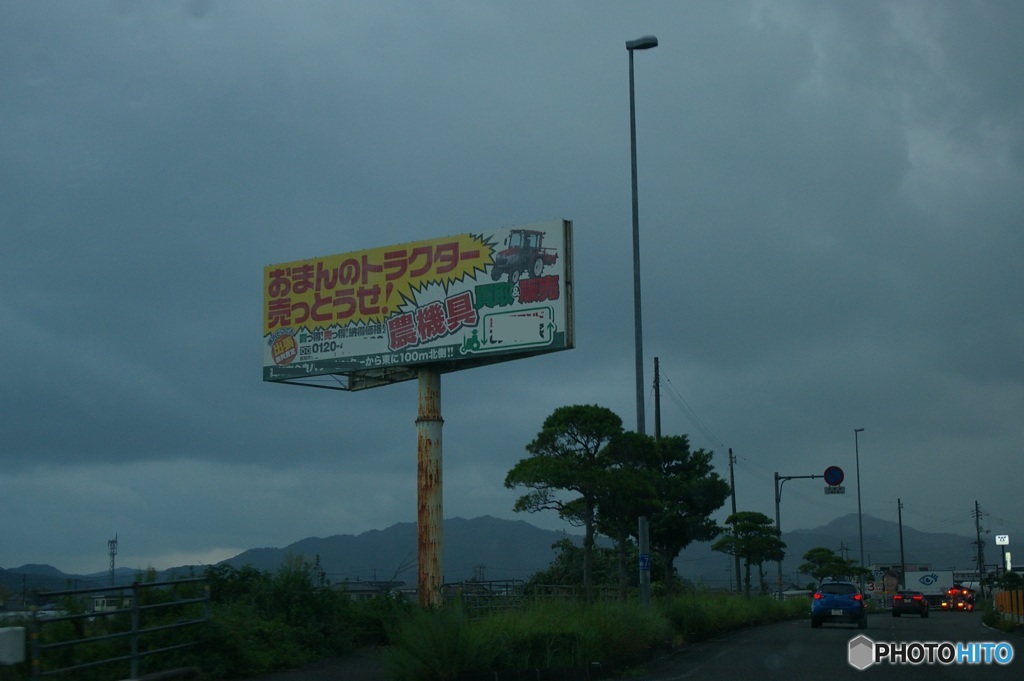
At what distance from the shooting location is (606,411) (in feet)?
90.0

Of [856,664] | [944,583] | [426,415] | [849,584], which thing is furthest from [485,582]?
[944,583]

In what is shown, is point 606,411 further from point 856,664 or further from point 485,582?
point 856,664

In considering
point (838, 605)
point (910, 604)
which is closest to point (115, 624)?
point (838, 605)

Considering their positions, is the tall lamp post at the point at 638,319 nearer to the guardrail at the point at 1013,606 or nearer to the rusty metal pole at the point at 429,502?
the rusty metal pole at the point at 429,502

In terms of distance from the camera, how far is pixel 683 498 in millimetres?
41969

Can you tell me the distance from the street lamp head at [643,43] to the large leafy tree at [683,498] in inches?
826

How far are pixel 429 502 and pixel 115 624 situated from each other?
10806 mm

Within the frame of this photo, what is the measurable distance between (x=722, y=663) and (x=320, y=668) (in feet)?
22.6

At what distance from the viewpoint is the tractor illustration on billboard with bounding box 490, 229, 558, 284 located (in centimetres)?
2352

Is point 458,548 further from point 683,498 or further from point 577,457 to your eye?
point 577,457

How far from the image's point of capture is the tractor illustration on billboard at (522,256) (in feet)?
77.2

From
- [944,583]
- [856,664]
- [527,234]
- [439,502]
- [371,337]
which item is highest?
[527,234]

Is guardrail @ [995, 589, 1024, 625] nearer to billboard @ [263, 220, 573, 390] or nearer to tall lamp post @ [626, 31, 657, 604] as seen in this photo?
tall lamp post @ [626, 31, 657, 604]

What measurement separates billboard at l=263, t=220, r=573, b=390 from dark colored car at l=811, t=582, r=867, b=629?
43.6 feet
